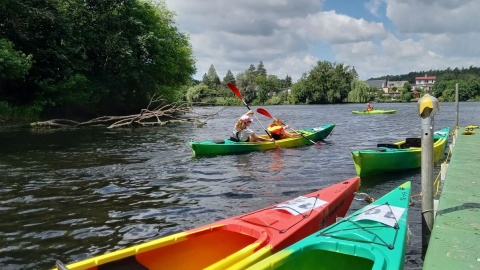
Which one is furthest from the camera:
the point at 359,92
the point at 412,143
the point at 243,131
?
the point at 359,92

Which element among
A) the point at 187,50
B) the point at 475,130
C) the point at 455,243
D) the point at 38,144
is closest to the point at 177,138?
the point at 38,144

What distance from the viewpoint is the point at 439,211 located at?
402 cm

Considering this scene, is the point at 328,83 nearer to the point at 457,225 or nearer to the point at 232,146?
the point at 232,146

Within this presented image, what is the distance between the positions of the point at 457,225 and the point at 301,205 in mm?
1560

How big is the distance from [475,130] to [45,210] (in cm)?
1177

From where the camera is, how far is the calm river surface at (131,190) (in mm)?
4875

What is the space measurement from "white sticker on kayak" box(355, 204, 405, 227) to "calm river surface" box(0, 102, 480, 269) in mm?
675

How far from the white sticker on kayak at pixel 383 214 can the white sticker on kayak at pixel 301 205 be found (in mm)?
572

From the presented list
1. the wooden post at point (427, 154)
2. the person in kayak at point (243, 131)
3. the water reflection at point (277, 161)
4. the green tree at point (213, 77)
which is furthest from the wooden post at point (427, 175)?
the green tree at point (213, 77)

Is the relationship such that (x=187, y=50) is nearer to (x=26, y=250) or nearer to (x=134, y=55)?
(x=134, y=55)

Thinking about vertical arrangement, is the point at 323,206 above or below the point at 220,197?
above

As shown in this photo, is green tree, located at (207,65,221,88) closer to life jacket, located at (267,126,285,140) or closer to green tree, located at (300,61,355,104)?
green tree, located at (300,61,355,104)

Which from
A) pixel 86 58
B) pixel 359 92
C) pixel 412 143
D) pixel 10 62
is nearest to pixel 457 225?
pixel 412 143

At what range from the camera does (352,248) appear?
325 cm
